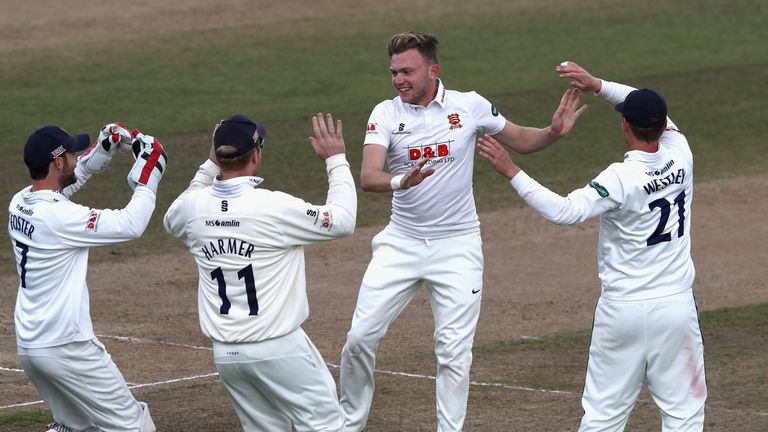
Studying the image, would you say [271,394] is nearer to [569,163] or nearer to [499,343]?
[499,343]

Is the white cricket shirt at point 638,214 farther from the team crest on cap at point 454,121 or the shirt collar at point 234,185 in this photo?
the shirt collar at point 234,185

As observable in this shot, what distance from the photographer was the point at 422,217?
9.41m

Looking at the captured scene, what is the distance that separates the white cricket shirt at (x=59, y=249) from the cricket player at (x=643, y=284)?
2.16 metres

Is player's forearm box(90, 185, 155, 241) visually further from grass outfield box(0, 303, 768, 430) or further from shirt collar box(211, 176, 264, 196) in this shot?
grass outfield box(0, 303, 768, 430)

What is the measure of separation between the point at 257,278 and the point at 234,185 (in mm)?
522

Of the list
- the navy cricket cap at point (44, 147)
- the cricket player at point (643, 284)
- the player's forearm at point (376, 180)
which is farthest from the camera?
the player's forearm at point (376, 180)

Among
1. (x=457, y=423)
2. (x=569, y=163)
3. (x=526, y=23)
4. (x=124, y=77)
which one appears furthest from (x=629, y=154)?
(x=526, y=23)

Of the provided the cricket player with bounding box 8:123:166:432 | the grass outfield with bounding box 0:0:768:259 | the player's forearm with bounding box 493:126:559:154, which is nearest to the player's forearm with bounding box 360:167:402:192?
the player's forearm with bounding box 493:126:559:154

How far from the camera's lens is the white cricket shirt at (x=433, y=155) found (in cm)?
935

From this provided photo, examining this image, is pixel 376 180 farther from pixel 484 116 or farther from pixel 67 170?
pixel 67 170

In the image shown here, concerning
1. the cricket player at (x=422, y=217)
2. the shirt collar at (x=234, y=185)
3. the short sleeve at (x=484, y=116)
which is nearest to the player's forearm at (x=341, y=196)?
the shirt collar at (x=234, y=185)

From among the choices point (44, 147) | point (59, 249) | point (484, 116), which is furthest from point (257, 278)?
point (484, 116)

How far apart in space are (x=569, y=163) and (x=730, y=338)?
730 centimetres

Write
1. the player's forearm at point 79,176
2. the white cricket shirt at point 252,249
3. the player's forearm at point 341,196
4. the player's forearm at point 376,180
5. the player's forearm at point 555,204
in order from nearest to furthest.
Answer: the white cricket shirt at point 252,249 → the player's forearm at point 341,196 → the player's forearm at point 555,204 → the player's forearm at point 376,180 → the player's forearm at point 79,176
